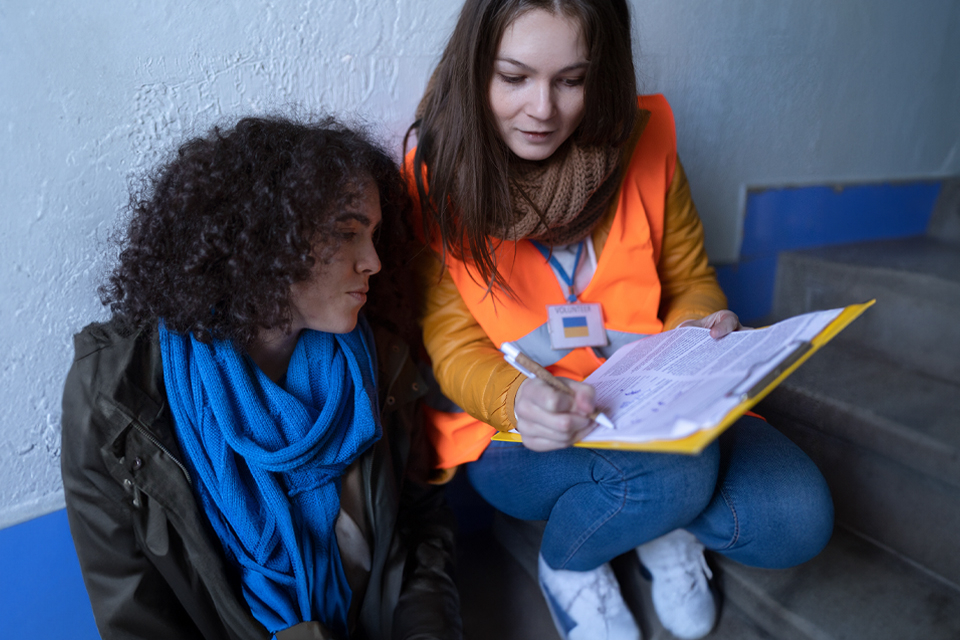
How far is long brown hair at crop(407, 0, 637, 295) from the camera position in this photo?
3.21 ft

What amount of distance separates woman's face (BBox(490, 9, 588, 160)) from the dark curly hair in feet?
0.95

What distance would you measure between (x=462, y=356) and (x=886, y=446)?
96cm

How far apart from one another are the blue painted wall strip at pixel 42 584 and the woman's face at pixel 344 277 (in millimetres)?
680

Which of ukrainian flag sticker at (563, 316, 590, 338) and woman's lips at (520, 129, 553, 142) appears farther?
ukrainian flag sticker at (563, 316, 590, 338)

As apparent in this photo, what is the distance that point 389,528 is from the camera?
1.11 metres

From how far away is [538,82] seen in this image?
3.25ft

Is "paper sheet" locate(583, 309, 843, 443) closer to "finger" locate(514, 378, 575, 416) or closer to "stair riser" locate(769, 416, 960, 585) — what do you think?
"finger" locate(514, 378, 575, 416)

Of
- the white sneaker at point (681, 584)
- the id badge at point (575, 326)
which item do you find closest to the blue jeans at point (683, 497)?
the white sneaker at point (681, 584)

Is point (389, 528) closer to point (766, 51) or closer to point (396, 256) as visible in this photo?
point (396, 256)

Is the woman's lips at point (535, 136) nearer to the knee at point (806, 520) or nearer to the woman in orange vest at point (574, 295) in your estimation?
the woman in orange vest at point (574, 295)

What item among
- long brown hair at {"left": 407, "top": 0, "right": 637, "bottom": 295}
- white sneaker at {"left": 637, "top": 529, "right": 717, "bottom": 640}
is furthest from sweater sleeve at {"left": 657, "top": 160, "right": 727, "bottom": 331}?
white sneaker at {"left": 637, "top": 529, "right": 717, "bottom": 640}

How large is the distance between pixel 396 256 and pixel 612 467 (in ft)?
1.92

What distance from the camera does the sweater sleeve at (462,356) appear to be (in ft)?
3.42

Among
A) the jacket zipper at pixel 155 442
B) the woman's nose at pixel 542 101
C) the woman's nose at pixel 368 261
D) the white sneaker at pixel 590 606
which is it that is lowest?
the white sneaker at pixel 590 606
